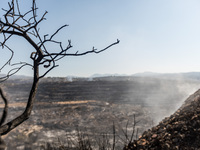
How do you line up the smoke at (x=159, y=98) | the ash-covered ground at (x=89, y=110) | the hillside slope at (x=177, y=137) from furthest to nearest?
the smoke at (x=159, y=98)
the ash-covered ground at (x=89, y=110)
the hillside slope at (x=177, y=137)

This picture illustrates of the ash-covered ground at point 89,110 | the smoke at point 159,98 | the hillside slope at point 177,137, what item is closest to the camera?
the hillside slope at point 177,137

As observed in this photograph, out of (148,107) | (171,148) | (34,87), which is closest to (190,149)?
(171,148)

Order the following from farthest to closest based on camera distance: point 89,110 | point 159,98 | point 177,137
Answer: point 159,98, point 89,110, point 177,137

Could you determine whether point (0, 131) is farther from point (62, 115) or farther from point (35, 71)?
point (62, 115)

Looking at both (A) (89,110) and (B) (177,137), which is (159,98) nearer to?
(A) (89,110)

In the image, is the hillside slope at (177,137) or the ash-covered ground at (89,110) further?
the ash-covered ground at (89,110)

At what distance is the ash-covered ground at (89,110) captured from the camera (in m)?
9.02

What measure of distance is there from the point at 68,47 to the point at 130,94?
A: 19.2m

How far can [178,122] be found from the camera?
154 inches

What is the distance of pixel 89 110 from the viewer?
1395 centimetres

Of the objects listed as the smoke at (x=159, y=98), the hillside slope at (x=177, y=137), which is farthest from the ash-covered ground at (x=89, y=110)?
the hillside slope at (x=177, y=137)

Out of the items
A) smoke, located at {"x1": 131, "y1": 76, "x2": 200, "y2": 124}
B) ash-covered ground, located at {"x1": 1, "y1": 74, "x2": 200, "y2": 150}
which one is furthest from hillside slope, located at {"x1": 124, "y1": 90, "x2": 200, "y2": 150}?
smoke, located at {"x1": 131, "y1": 76, "x2": 200, "y2": 124}

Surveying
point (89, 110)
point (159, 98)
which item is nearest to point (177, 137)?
point (89, 110)

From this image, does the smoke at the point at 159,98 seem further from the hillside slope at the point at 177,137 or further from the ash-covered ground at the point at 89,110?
the hillside slope at the point at 177,137
